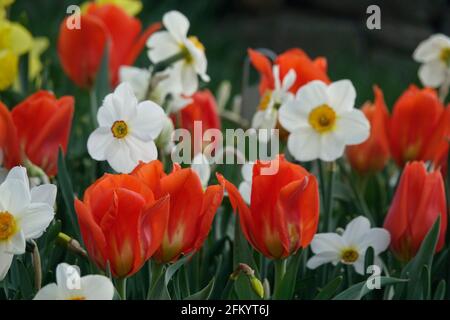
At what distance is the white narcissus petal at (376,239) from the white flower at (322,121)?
102mm

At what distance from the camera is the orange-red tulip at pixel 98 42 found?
5.47ft

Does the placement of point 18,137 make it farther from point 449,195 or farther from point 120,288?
point 449,195

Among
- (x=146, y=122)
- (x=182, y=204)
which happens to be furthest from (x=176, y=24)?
(x=182, y=204)

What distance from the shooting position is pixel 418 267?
1.12m

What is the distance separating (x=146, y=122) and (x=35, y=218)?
0.20m

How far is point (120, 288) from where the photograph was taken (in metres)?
0.98

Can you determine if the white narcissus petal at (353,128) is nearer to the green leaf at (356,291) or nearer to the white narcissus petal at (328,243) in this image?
the white narcissus petal at (328,243)

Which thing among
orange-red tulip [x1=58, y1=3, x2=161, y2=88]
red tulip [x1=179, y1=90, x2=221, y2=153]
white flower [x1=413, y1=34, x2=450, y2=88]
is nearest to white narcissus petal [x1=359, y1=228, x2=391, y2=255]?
red tulip [x1=179, y1=90, x2=221, y2=153]

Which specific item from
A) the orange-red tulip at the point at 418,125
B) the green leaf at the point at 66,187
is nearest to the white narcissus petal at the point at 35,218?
the green leaf at the point at 66,187

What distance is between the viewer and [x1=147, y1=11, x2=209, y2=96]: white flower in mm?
1388

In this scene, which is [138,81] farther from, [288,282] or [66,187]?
[288,282]

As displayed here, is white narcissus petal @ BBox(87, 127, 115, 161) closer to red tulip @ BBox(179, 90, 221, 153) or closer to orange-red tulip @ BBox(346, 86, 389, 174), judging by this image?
red tulip @ BBox(179, 90, 221, 153)

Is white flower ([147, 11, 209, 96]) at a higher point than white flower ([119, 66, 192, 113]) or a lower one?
higher
